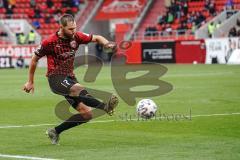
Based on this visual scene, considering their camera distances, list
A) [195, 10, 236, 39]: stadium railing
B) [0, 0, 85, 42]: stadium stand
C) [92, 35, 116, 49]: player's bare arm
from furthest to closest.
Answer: [0, 0, 85, 42]: stadium stand < [195, 10, 236, 39]: stadium railing < [92, 35, 116, 49]: player's bare arm

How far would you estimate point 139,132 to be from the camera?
1325 cm

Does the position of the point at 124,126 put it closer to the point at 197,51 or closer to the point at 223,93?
→ the point at 223,93

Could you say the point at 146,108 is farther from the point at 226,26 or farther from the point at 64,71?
the point at 226,26

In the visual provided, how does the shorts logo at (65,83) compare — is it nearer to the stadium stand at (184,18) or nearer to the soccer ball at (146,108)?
the soccer ball at (146,108)

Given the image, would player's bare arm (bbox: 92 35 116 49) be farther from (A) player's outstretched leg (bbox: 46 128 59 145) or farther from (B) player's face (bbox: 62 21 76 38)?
(A) player's outstretched leg (bbox: 46 128 59 145)

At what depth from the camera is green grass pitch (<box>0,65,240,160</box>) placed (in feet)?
34.8

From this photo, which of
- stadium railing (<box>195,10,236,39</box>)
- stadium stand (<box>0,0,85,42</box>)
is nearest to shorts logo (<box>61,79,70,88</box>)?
stadium railing (<box>195,10,236,39</box>)

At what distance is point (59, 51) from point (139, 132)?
2.42 meters

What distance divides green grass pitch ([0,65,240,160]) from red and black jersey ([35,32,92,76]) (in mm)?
1258

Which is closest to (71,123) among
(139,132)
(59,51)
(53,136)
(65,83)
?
(53,136)

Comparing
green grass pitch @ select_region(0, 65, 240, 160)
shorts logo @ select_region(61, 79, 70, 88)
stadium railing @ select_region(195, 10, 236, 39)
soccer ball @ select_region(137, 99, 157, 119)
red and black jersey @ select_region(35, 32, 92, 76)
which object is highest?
red and black jersey @ select_region(35, 32, 92, 76)

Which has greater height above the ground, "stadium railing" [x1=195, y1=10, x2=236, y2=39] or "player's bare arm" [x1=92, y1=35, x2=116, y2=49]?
"player's bare arm" [x1=92, y1=35, x2=116, y2=49]

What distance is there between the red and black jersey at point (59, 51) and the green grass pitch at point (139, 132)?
4.13ft

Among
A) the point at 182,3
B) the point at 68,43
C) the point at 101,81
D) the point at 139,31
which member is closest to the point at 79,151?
the point at 68,43
